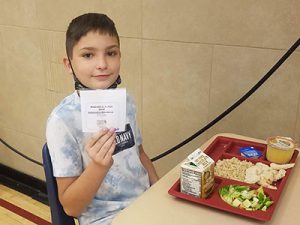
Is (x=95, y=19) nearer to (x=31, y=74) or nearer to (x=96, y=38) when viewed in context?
(x=96, y=38)

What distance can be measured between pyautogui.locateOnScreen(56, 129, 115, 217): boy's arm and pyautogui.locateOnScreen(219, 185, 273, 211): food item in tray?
33 centimetres

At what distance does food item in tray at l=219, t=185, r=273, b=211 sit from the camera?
2.80ft

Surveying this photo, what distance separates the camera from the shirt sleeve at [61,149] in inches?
38.9

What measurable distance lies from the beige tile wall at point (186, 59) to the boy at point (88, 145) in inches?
22.2

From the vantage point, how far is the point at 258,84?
1381 millimetres

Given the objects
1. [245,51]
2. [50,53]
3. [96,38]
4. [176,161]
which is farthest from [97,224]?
[50,53]

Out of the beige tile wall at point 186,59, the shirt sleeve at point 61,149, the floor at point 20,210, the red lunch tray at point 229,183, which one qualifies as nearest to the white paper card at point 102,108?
the shirt sleeve at point 61,149

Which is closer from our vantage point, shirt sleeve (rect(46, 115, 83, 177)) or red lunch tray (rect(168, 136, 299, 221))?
red lunch tray (rect(168, 136, 299, 221))

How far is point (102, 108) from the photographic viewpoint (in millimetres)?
866

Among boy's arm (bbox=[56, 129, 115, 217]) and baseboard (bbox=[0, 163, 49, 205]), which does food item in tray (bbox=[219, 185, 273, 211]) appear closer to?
boy's arm (bbox=[56, 129, 115, 217])

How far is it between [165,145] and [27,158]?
3.89 ft

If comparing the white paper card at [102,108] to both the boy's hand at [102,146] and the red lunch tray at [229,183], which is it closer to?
the boy's hand at [102,146]

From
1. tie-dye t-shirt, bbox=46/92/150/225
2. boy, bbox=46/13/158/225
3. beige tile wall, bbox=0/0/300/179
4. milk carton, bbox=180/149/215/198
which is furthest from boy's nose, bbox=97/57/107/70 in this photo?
beige tile wall, bbox=0/0/300/179

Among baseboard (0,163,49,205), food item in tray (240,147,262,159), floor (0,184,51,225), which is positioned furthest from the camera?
baseboard (0,163,49,205)
